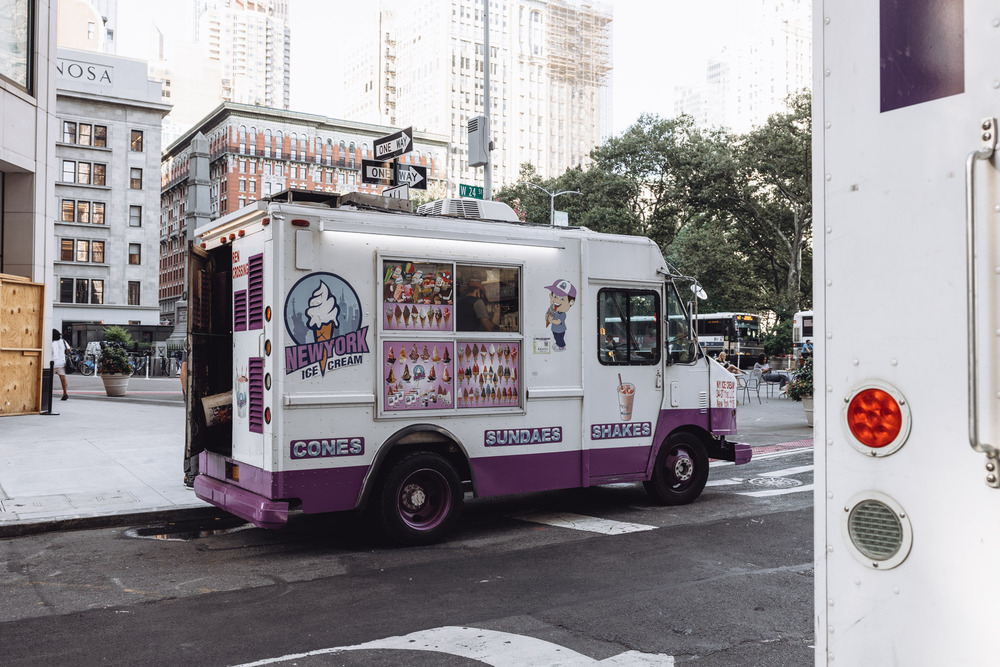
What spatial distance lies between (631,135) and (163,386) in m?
24.0

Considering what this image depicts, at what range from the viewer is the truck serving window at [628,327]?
8836 millimetres

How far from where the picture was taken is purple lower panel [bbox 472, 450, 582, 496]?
7922 mm

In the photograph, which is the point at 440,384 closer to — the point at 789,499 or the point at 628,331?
the point at 628,331

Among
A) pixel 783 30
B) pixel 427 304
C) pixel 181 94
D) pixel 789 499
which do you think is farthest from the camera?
pixel 181 94

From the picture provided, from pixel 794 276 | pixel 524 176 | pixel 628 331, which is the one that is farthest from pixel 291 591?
pixel 524 176

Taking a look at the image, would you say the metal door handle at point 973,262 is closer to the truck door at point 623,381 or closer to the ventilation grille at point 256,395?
the ventilation grille at point 256,395

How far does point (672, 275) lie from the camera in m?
9.48

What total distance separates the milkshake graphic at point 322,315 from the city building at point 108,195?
57120mm

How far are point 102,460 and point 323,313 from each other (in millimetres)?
6525

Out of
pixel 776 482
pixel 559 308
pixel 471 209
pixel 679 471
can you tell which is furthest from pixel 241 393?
pixel 776 482

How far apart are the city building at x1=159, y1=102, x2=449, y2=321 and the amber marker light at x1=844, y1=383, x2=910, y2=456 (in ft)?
312

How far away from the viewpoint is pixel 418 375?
767cm

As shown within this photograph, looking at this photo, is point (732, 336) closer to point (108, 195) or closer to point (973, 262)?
point (108, 195)

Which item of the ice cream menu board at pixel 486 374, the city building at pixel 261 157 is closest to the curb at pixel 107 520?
the ice cream menu board at pixel 486 374
